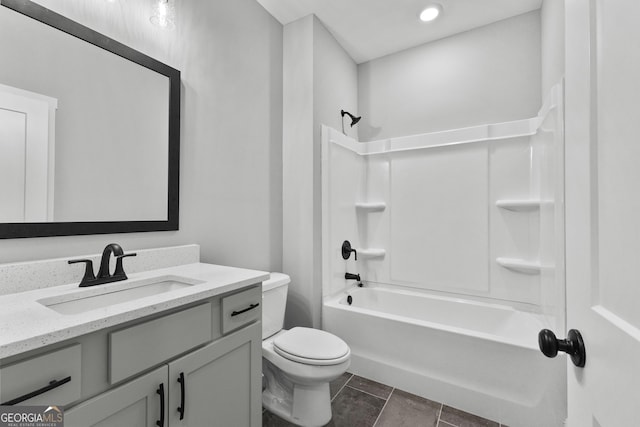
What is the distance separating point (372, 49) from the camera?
2744 millimetres

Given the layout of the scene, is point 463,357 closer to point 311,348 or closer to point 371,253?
point 311,348

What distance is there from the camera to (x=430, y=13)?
2.25 m

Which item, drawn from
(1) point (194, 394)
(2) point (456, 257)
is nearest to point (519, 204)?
(2) point (456, 257)

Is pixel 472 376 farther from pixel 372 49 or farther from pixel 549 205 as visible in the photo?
pixel 372 49

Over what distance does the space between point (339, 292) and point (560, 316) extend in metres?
1.51

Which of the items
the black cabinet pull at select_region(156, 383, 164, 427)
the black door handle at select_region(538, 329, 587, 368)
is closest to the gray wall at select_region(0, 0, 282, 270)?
the black cabinet pull at select_region(156, 383, 164, 427)

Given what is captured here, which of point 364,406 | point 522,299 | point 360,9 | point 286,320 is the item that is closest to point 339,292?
point 286,320

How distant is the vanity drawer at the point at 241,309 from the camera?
1.12 m

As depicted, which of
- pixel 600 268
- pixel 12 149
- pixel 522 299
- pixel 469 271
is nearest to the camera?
pixel 600 268

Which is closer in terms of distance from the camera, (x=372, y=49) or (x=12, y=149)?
(x=12, y=149)

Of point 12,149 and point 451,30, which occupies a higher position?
point 451,30

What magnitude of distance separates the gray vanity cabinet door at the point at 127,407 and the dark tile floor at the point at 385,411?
103cm

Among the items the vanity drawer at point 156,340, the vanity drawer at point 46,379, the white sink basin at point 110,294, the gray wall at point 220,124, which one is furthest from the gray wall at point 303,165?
the vanity drawer at point 46,379

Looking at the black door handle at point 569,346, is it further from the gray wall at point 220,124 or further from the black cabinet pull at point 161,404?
the gray wall at point 220,124
